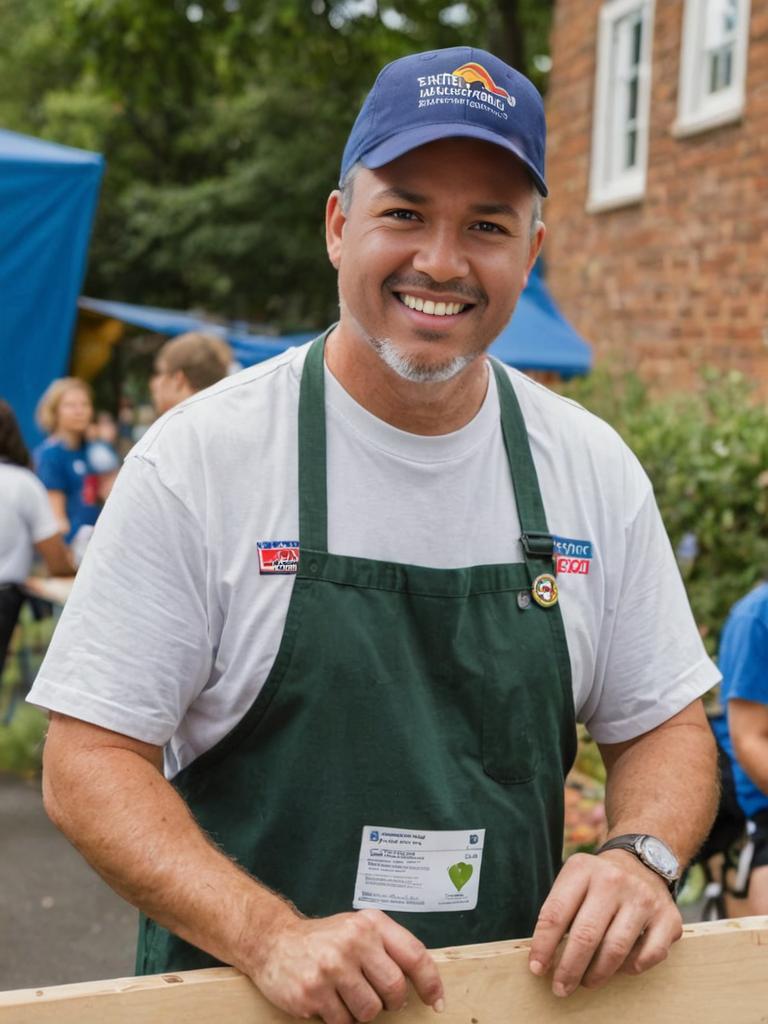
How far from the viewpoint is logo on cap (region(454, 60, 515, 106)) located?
1685mm

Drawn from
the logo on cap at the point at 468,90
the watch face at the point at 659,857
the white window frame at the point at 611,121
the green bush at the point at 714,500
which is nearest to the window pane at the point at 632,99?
the white window frame at the point at 611,121

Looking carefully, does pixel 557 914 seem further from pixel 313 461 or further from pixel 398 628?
pixel 313 461

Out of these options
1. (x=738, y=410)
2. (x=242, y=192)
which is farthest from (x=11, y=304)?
(x=242, y=192)

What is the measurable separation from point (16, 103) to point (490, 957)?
107 feet

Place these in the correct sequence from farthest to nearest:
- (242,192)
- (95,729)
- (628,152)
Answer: (242,192)
(628,152)
(95,729)

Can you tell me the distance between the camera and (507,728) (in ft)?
5.50

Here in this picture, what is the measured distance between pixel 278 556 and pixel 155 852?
389 mm

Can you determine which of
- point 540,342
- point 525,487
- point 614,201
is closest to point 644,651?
point 525,487

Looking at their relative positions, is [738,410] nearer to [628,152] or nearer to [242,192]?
[628,152]

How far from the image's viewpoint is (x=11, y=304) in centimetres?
711

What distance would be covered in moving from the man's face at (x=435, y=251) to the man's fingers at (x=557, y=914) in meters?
0.66

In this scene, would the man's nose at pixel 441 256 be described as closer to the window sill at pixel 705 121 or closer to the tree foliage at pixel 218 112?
the window sill at pixel 705 121

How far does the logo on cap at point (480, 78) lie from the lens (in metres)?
1.68

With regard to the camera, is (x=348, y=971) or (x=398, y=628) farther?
(x=398, y=628)
